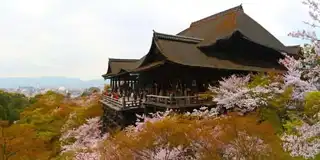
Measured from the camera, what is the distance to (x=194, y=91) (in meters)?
20.4

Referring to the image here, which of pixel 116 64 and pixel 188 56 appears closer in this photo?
pixel 188 56

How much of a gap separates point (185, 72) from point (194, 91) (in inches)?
53.9

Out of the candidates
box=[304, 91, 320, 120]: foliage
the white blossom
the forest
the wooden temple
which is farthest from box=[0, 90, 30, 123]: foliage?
box=[304, 91, 320, 120]: foliage

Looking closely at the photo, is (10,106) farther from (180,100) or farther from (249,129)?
(249,129)

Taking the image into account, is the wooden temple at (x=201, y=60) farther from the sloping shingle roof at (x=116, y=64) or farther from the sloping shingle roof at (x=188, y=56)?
the sloping shingle roof at (x=116, y=64)

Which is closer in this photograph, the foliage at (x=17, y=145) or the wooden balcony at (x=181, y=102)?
the wooden balcony at (x=181, y=102)

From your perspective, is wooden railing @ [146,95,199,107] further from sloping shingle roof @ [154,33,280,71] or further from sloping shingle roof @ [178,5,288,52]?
sloping shingle roof @ [178,5,288,52]

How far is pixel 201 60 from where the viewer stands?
821 inches

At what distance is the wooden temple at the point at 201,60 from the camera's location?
19672 millimetres

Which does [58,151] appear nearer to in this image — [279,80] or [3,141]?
[3,141]

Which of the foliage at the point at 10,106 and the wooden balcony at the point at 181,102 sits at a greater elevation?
the wooden balcony at the point at 181,102

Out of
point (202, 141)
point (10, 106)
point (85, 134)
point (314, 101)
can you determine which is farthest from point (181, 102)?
point (10, 106)

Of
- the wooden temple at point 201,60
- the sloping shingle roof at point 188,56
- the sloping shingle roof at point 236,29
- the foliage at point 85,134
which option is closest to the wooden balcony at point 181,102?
the wooden temple at point 201,60

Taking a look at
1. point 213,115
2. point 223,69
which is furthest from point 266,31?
point 213,115
